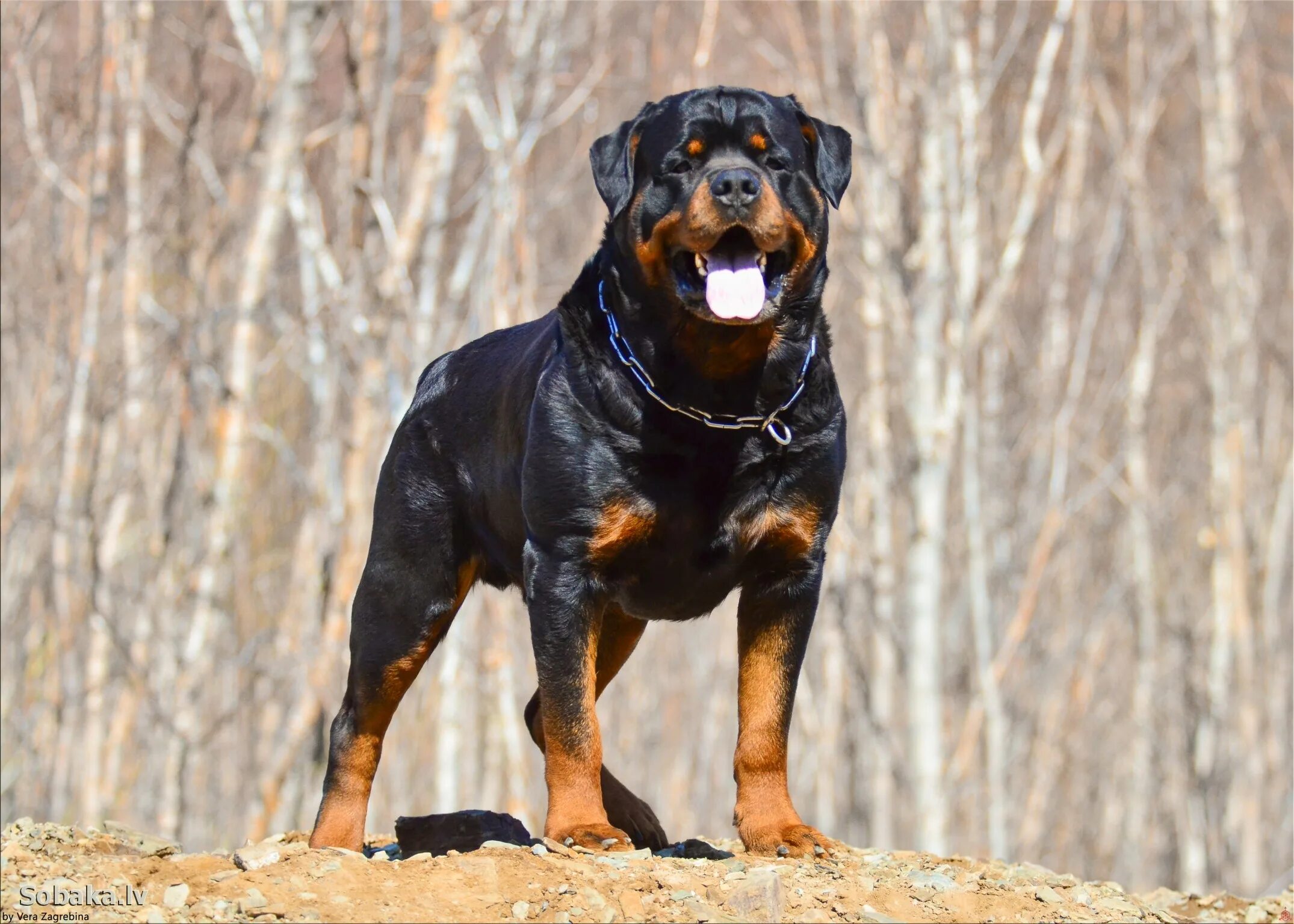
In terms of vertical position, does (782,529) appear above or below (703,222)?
below

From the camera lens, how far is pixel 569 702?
364cm

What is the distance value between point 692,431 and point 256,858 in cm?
146

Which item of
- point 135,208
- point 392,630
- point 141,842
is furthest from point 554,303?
point 141,842

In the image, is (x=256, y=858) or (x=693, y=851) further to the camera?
(x=693, y=851)

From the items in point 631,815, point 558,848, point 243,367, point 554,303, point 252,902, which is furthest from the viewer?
point 554,303

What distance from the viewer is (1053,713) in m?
13.5

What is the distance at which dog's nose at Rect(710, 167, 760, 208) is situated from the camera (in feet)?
12.0

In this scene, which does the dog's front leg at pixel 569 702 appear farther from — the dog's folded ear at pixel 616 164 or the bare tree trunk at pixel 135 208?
the bare tree trunk at pixel 135 208

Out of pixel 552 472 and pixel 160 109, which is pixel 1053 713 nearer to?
pixel 160 109

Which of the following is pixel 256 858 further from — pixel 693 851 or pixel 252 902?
pixel 693 851

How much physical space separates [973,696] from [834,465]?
726 centimetres

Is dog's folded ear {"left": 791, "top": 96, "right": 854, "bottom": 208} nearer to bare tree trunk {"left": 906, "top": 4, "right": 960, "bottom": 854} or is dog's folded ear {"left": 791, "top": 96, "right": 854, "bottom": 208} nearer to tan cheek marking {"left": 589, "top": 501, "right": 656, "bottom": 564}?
tan cheek marking {"left": 589, "top": 501, "right": 656, "bottom": 564}

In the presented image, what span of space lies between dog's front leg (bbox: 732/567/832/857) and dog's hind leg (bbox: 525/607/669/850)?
1.89ft

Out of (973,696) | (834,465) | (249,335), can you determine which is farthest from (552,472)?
(973,696)
